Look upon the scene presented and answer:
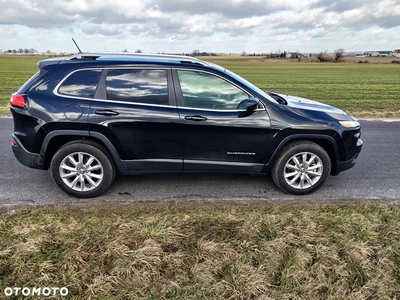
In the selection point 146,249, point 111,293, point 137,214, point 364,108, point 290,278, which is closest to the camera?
point 111,293

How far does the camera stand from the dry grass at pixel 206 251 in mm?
2504

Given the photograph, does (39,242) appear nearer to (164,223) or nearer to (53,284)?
(53,284)

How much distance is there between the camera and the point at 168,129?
4.03m

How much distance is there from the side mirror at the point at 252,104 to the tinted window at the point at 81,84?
1.91 m

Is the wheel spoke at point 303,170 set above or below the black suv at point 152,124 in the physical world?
below

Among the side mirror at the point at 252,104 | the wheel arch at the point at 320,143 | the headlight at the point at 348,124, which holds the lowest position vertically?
the wheel arch at the point at 320,143

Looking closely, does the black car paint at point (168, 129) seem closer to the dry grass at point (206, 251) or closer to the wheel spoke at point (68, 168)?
the wheel spoke at point (68, 168)

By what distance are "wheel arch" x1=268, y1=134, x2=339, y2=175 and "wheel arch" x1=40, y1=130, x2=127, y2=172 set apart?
2014 mm

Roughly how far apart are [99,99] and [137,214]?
150 centimetres

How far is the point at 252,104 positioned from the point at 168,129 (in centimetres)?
109

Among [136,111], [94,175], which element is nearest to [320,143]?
[136,111]

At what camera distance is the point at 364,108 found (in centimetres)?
1246

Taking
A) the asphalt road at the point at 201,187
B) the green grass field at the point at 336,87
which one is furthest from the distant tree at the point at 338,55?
the asphalt road at the point at 201,187

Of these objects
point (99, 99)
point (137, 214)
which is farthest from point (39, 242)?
point (99, 99)
